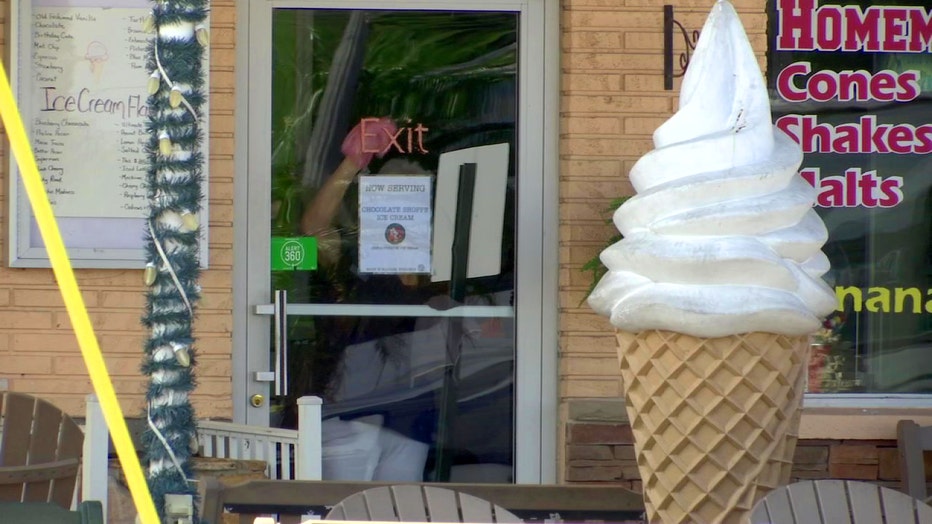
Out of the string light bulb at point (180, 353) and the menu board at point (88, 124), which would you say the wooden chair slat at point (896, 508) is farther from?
the menu board at point (88, 124)

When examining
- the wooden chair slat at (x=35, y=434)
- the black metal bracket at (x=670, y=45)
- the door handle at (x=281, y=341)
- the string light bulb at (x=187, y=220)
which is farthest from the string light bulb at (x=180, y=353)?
the black metal bracket at (x=670, y=45)

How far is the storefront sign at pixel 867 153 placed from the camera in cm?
562

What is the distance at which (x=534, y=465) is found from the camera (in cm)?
561

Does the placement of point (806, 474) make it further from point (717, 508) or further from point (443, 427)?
point (717, 508)

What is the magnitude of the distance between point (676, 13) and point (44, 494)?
3.17 m

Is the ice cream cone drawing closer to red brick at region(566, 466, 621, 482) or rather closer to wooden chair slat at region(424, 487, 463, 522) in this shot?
red brick at region(566, 466, 621, 482)

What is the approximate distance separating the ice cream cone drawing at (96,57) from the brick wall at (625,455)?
97.0 inches

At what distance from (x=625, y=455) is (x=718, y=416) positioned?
6.50 ft

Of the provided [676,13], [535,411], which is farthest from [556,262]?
[676,13]

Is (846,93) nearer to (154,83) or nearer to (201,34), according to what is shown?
(201,34)

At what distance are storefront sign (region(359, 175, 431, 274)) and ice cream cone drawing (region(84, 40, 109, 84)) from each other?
3.96ft

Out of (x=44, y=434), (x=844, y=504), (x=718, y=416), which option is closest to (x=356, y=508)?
(x=718, y=416)

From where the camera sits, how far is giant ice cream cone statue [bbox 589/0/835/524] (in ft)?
11.1

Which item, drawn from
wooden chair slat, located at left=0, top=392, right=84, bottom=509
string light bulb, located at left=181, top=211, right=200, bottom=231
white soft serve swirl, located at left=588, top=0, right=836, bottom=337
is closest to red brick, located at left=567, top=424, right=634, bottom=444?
white soft serve swirl, located at left=588, top=0, right=836, bottom=337
